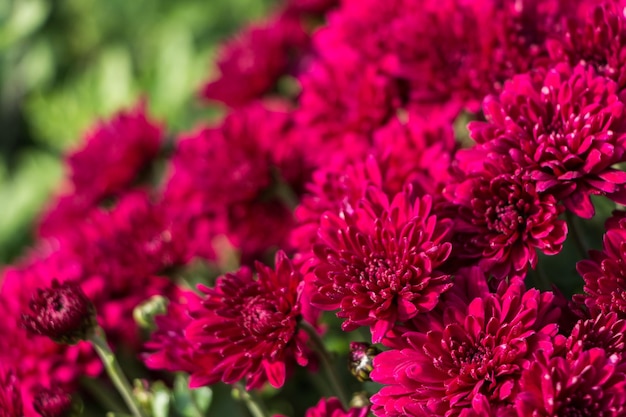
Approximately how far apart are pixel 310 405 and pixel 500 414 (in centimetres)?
46

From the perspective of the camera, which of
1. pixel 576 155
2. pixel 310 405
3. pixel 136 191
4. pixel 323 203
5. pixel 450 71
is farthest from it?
pixel 136 191

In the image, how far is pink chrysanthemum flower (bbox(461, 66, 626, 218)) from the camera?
2.21 ft

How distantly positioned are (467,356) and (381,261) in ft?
0.37

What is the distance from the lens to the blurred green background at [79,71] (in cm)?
193

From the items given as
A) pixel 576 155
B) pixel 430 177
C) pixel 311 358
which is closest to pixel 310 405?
pixel 311 358

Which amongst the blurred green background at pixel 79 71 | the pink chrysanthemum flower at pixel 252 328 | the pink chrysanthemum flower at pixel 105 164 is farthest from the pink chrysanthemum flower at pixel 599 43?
the blurred green background at pixel 79 71

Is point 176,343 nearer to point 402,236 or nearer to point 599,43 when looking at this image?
point 402,236

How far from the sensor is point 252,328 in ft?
2.31

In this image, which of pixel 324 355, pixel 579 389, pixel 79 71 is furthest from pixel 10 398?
pixel 79 71

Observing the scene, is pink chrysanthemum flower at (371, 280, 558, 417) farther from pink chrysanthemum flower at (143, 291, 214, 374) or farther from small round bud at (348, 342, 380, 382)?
pink chrysanthemum flower at (143, 291, 214, 374)

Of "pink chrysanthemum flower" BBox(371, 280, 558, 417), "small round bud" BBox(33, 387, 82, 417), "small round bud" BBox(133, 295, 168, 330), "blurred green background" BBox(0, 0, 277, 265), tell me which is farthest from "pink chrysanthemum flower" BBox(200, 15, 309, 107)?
"pink chrysanthemum flower" BBox(371, 280, 558, 417)

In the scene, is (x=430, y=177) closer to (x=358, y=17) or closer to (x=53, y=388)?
(x=358, y=17)

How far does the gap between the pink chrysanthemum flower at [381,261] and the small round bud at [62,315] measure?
25 centimetres

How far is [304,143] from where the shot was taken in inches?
40.5
